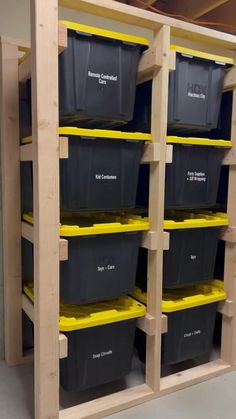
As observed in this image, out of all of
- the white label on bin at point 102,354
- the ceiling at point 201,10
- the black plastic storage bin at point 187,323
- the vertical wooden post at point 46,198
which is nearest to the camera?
the vertical wooden post at point 46,198

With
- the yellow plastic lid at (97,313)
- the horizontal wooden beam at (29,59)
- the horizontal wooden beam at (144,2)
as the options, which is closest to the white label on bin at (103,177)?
the horizontal wooden beam at (29,59)

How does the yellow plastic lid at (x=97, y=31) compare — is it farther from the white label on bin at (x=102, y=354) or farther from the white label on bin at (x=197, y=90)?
the white label on bin at (x=102, y=354)

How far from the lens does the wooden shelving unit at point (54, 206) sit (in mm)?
1561

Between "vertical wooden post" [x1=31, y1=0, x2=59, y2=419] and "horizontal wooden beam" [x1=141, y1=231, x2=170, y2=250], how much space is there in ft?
1.75

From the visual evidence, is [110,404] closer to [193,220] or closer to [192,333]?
[192,333]

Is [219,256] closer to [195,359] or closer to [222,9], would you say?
[195,359]

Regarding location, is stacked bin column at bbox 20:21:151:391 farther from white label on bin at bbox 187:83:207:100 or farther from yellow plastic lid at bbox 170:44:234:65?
white label on bin at bbox 187:83:207:100

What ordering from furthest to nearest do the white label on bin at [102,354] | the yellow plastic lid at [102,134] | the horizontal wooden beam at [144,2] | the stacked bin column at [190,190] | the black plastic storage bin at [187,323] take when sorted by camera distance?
the horizontal wooden beam at [144,2] → the black plastic storage bin at [187,323] → the stacked bin column at [190,190] → the white label on bin at [102,354] → the yellow plastic lid at [102,134]

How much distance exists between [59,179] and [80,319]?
2.33 ft

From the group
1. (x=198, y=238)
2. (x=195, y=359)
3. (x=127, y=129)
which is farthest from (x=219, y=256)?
(x=127, y=129)

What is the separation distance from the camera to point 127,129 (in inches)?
86.0

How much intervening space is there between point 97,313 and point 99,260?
0.96 feet

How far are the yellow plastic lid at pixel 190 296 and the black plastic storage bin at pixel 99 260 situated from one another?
0.24 metres

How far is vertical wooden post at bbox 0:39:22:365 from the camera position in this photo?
2.08 metres
